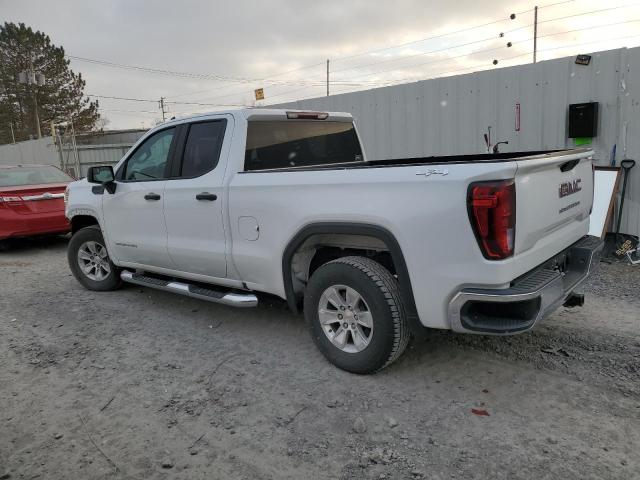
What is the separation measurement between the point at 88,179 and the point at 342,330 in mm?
3487

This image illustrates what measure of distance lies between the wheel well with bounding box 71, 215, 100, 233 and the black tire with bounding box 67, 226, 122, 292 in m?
0.10

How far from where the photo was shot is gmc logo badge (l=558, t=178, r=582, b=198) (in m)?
3.33

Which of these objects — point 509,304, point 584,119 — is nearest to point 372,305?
point 509,304

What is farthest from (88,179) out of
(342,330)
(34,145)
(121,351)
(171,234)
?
(34,145)

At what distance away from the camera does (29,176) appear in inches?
368

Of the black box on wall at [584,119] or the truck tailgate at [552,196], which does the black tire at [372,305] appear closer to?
the truck tailgate at [552,196]

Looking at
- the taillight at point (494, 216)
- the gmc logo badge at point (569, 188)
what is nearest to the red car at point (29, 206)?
the taillight at point (494, 216)

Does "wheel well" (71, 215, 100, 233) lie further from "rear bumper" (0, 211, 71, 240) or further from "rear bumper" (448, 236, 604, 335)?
"rear bumper" (448, 236, 604, 335)

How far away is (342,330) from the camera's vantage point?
3621 millimetres

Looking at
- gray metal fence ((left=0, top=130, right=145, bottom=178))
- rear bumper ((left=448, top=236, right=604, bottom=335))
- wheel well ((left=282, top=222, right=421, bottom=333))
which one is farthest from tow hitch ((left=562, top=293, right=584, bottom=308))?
gray metal fence ((left=0, top=130, right=145, bottom=178))

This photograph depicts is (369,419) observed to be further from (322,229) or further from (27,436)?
(27,436)

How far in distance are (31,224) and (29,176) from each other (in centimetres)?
131

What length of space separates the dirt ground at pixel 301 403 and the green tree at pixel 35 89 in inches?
1685

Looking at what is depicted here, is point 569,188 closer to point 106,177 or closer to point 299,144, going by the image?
point 299,144
